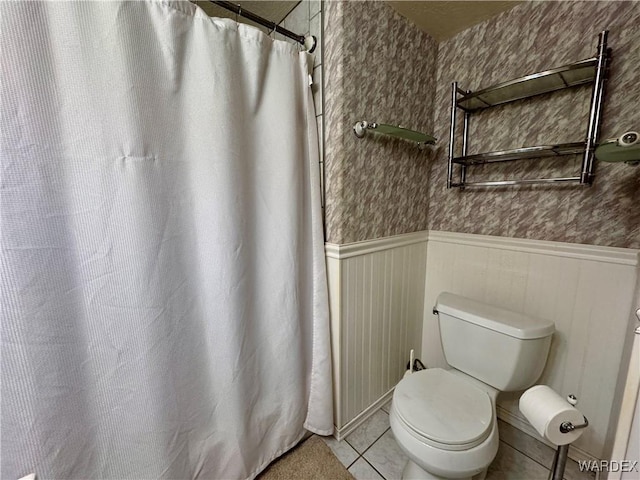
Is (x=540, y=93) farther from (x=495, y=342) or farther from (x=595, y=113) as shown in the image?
(x=495, y=342)

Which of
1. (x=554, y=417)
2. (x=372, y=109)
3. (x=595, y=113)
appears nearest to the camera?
(x=554, y=417)

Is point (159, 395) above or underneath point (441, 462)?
above

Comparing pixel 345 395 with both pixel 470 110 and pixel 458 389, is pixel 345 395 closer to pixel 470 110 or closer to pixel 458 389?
pixel 458 389

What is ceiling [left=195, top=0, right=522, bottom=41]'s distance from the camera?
1218mm

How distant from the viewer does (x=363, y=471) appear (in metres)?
1.20

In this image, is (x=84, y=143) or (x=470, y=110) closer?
(x=84, y=143)

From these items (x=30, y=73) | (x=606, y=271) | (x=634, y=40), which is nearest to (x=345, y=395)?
(x=606, y=271)

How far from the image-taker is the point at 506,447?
4.27ft

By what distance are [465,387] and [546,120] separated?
1259mm

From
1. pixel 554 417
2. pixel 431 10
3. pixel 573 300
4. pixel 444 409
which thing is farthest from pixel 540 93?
pixel 444 409

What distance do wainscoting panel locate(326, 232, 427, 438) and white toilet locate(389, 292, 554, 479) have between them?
0.27m

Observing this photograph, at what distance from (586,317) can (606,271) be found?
22 centimetres

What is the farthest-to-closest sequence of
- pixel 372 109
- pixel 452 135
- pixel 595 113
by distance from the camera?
pixel 452 135, pixel 372 109, pixel 595 113

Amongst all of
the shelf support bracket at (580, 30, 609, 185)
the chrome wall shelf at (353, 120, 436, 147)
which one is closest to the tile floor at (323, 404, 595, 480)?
the shelf support bracket at (580, 30, 609, 185)
